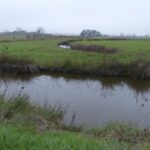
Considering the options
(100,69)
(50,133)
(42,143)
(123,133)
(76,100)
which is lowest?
(76,100)

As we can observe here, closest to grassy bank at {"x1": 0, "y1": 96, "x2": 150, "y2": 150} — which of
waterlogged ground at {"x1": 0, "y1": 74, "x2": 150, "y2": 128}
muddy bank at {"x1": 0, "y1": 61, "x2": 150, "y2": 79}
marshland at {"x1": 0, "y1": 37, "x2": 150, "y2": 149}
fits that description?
marshland at {"x1": 0, "y1": 37, "x2": 150, "y2": 149}

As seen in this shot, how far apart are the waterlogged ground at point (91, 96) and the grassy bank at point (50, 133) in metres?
1.32

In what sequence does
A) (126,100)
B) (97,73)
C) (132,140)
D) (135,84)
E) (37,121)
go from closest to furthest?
(132,140) < (37,121) < (126,100) < (135,84) < (97,73)

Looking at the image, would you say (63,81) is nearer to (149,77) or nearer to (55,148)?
(149,77)

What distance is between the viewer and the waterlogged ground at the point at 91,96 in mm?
12328

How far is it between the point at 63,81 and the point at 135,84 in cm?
464

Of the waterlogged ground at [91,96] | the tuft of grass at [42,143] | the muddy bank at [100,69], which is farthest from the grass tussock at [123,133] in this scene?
the muddy bank at [100,69]

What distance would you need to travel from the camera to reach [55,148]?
5.23 metres

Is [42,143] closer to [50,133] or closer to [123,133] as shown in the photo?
[50,133]

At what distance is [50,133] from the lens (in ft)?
21.3

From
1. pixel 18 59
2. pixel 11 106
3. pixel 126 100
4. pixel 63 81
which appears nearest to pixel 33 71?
pixel 18 59

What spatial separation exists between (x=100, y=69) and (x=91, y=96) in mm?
A: 7452

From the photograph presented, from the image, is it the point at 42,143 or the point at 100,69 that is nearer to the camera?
the point at 42,143

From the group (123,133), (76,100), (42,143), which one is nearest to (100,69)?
(76,100)
